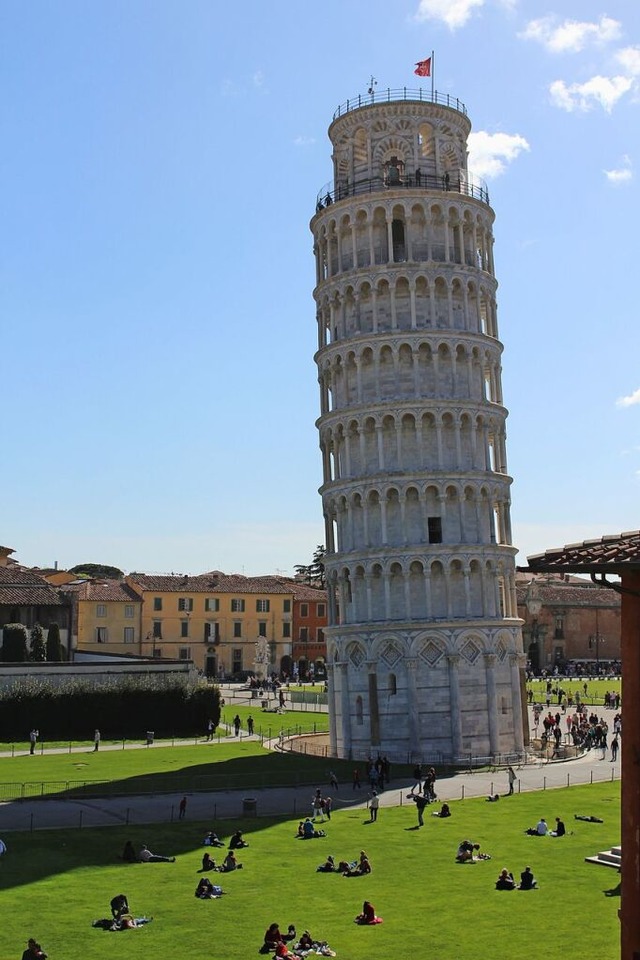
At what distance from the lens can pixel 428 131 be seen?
64.5 meters

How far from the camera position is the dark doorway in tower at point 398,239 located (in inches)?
2453

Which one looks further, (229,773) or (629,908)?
(229,773)

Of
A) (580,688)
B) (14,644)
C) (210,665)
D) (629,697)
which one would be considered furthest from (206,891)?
(210,665)

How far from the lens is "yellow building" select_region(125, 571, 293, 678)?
383 ft

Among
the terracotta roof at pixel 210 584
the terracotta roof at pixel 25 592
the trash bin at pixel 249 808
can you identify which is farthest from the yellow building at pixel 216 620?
the trash bin at pixel 249 808

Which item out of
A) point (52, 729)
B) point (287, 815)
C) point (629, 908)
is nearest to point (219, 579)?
point (52, 729)

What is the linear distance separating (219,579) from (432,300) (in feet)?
227

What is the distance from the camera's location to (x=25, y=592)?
9162 centimetres

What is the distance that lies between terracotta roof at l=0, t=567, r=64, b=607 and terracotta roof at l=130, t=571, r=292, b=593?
901 inches

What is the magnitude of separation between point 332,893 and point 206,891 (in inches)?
127

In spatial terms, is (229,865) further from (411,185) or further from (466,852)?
(411,185)

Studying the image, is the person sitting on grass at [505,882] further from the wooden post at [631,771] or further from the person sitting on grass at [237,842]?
the wooden post at [631,771]

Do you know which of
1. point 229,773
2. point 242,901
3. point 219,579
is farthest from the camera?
point 219,579

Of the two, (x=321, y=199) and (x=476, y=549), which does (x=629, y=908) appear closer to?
(x=476, y=549)
